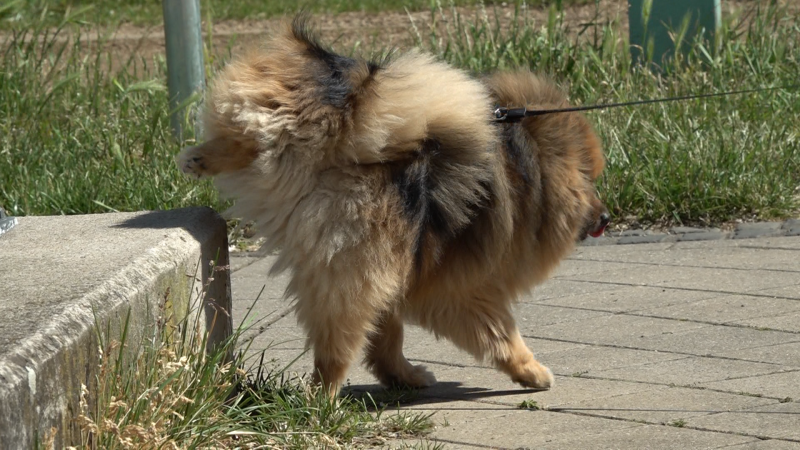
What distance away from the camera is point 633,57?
7.46 m

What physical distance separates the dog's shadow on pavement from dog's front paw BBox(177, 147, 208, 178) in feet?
3.18

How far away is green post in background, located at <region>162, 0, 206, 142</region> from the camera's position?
6.09 m

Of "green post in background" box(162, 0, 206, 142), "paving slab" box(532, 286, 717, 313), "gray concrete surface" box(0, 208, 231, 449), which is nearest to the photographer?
"gray concrete surface" box(0, 208, 231, 449)

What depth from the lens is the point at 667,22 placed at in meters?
7.44

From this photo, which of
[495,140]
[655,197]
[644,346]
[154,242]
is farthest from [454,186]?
[655,197]

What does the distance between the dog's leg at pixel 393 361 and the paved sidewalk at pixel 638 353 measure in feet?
0.21

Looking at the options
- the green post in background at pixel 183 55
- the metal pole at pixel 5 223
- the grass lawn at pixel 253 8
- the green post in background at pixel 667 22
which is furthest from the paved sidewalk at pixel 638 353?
the grass lawn at pixel 253 8

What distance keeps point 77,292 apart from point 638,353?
2.20 m

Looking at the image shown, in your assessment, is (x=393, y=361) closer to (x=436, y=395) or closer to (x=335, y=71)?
(x=436, y=395)

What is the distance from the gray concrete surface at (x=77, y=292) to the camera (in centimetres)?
226

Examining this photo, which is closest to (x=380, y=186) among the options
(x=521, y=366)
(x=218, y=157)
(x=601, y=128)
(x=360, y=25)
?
(x=218, y=157)

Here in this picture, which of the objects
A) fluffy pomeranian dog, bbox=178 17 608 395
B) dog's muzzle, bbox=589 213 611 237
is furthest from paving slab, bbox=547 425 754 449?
dog's muzzle, bbox=589 213 611 237

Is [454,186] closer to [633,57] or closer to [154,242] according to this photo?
[154,242]

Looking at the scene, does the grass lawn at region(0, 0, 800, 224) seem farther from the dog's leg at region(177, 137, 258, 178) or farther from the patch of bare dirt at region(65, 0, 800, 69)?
the patch of bare dirt at region(65, 0, 800, 69)
